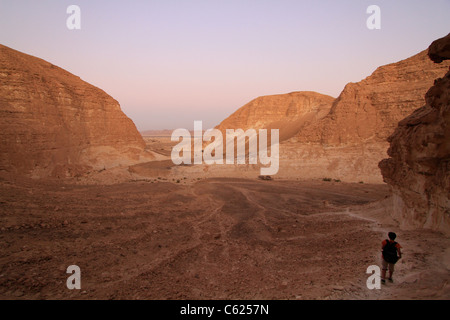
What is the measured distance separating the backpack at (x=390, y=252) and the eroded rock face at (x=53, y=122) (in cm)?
2015

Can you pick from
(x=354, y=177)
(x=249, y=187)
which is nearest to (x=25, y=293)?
(x=249, y=187)

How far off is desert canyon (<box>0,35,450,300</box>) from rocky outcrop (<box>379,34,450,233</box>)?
0.11 feet

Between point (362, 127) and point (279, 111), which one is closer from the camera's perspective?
point (362, 127)

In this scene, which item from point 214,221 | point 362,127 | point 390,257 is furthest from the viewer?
point 362,127

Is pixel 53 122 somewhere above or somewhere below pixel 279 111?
below

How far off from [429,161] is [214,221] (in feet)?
25.4

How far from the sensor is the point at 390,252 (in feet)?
16.2

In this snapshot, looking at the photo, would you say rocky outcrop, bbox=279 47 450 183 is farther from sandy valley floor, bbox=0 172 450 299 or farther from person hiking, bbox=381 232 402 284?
person hiking, bbox=381 232 402 284

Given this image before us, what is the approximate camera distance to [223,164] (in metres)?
30.6

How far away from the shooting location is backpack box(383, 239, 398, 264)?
4.88 metres

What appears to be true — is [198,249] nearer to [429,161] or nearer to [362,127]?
[429,161]

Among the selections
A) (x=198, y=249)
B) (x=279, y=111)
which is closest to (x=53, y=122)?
(x=198, y=249)

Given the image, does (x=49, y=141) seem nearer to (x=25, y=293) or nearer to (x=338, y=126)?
(x=25, y=293)

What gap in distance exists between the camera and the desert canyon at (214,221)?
538 centimetres
